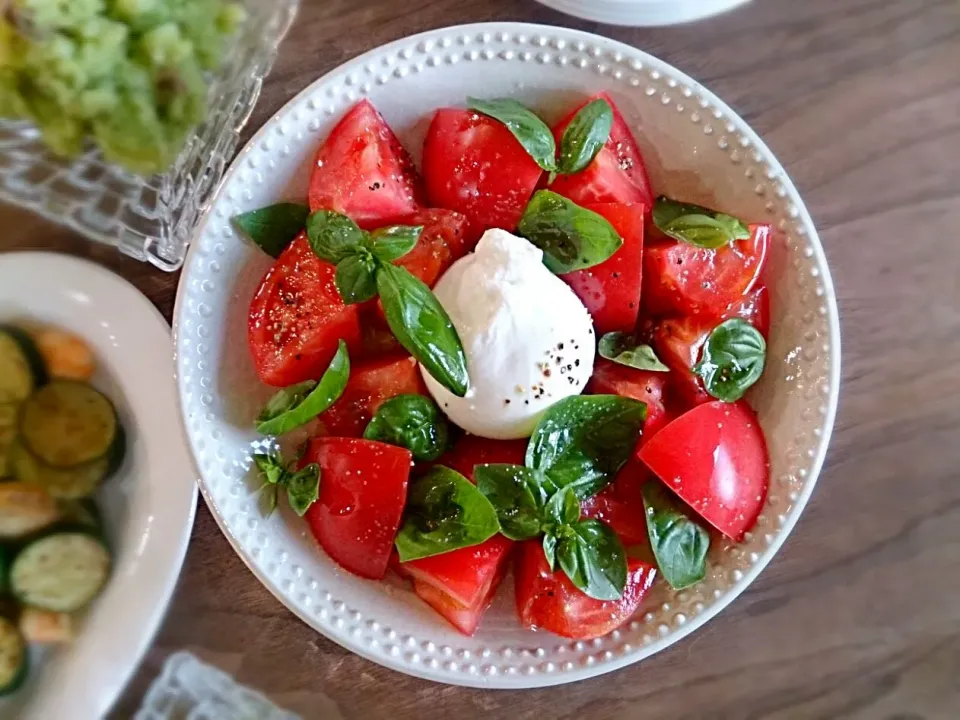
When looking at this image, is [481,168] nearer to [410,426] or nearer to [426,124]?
[426,124]

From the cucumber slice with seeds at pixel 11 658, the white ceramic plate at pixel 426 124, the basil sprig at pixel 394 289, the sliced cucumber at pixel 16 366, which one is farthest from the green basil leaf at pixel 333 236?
the cucumber slice with seeds at pixel 11 658

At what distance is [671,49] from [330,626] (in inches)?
31.4

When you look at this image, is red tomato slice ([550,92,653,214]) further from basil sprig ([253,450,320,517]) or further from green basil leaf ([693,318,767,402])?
basil sprig ([253,450,320,517])

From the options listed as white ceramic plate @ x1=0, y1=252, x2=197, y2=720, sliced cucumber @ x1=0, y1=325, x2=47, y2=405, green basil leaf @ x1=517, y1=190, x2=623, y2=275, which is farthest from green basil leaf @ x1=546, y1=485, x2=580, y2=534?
sliced cucumber @ x1=0, y1=325, x2=47, y2=405

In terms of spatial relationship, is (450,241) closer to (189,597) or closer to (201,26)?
(201,26)

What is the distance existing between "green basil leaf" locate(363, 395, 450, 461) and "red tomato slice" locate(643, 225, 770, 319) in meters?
0.30

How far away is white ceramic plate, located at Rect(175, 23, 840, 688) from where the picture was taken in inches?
38.6

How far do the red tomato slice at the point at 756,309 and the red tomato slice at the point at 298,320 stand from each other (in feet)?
1.43

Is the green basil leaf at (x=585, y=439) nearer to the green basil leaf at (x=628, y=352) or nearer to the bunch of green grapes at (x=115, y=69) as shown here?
the green basil leaf at (x=628, y=352)

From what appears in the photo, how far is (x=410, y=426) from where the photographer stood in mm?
954

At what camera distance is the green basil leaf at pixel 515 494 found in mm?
914

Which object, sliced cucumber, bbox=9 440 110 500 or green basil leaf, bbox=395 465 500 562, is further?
sliced cucumber, bbox=9 440 110 500

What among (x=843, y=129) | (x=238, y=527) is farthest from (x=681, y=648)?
(x=843, y=129)

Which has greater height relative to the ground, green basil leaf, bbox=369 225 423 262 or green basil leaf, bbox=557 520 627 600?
green basil leaf, bbox=369 225 423 262
